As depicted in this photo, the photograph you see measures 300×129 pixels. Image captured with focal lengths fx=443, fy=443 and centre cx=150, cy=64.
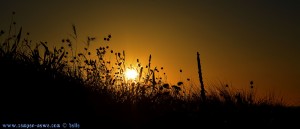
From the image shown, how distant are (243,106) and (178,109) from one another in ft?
4.38

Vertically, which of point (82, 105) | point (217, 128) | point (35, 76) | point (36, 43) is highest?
point (36, 43)

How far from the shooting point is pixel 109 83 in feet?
27.5

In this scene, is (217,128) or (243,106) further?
(243,106)

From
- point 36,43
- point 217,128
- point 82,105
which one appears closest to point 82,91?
point 82,105

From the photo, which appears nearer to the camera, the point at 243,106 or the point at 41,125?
the point at 41,125

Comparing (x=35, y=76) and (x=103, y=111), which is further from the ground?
(x=35, y=76)

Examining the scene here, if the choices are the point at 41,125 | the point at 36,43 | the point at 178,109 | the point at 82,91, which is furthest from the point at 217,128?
the point at 36,43

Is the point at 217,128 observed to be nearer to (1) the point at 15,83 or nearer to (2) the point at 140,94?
(2) the point at 140,94

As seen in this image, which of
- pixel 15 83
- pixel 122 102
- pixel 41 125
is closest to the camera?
pixel 41 125

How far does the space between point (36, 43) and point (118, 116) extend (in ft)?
8.09

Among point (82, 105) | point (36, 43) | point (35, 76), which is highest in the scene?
point (36, 43)

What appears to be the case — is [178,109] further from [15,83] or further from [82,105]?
[15,83]

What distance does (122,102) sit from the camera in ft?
25.0

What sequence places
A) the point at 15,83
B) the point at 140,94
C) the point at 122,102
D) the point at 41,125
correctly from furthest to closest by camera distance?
the point at 140,94, the point at 122,102, the point at 15,83, the point at 41,125
